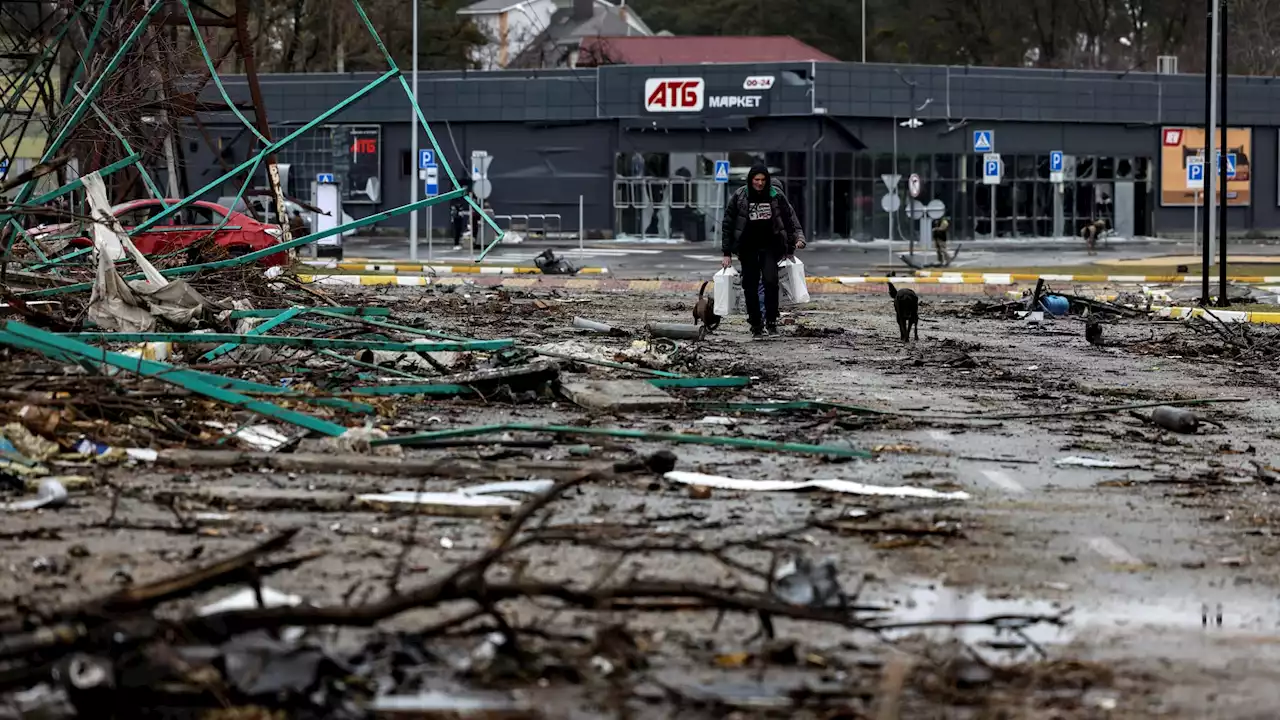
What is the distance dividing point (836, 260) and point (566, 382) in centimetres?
3347

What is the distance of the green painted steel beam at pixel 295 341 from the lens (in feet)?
38.3

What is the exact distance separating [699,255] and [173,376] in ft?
127

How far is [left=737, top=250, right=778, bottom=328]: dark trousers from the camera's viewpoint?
61.9 ft

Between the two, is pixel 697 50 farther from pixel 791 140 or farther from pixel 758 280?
pixel 758 280

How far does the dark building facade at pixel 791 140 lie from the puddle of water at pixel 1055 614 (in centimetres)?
5407

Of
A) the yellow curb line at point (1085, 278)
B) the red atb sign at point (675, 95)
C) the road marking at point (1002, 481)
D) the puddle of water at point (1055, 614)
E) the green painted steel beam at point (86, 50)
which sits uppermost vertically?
the red atb sign at point (675, 95)

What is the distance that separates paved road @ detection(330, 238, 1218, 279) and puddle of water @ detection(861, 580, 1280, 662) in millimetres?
29734

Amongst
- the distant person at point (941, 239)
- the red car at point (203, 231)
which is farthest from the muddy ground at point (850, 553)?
the distant person at point (941, 239)

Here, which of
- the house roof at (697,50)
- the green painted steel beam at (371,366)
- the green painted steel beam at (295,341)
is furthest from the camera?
the house roof at (697,50)

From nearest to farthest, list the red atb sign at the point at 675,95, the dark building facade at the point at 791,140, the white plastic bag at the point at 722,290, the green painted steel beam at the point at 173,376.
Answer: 1. the green painted steel beam at the point at 173,376
2. the white plastic bag at the point at 722,290
3. the red atb sign at the point at 675,95
4. the dark building facade at the point at 791,140

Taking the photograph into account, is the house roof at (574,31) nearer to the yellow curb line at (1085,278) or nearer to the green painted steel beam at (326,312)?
the yellow curb line at (1085,278)

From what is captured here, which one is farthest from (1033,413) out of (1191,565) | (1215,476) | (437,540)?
(437,540)

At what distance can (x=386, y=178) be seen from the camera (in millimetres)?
65875

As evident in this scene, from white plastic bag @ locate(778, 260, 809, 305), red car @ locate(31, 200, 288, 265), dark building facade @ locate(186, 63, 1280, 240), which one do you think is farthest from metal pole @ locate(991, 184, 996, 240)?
white plastic bag @ locate(778, 260, 809, 305)
